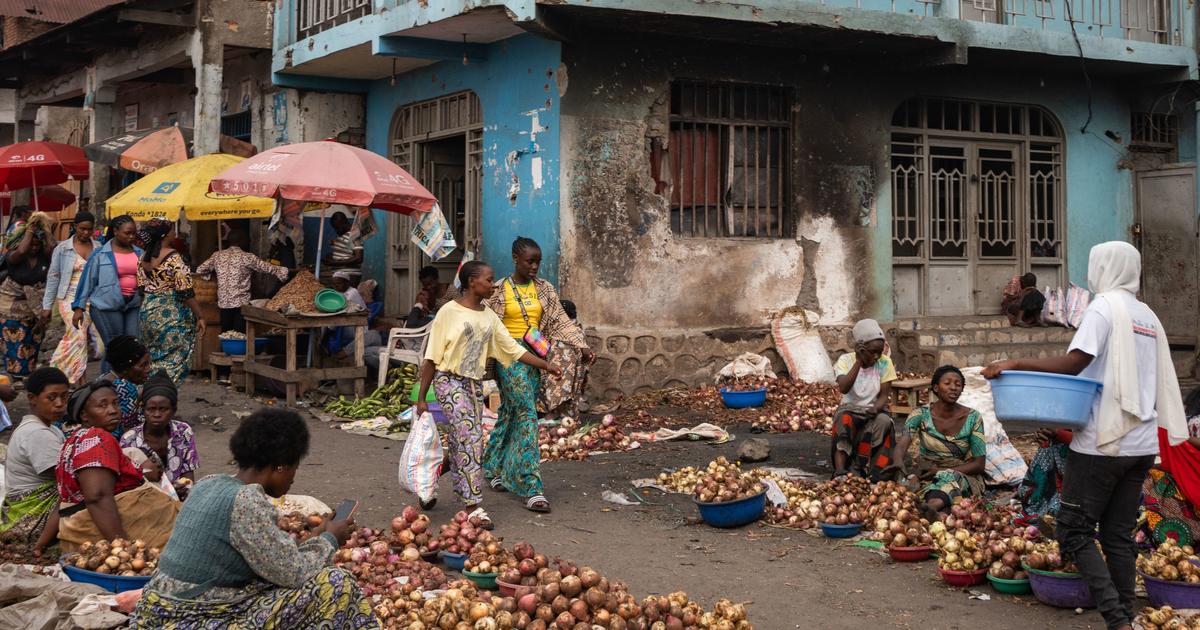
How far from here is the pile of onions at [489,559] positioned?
5250 millimetres

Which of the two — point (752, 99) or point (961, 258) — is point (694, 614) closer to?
point (752, 99)

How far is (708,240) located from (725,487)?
5552mm

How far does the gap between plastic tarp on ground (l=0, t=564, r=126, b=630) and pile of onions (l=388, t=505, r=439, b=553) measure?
4.92 ft

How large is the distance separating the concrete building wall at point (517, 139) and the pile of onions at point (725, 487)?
4.70m

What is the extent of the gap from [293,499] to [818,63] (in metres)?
8.06

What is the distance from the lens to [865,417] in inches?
286

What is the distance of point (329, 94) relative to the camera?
1427 cm

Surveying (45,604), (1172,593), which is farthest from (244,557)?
(1172,593)

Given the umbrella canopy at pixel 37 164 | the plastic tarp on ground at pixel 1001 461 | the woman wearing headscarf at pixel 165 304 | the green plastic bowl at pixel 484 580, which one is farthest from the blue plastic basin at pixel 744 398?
the umbrella canopy at pixel 37 164

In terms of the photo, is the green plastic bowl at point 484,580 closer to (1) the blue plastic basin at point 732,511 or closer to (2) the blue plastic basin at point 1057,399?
(1) the blue plastic basin at point 732,511

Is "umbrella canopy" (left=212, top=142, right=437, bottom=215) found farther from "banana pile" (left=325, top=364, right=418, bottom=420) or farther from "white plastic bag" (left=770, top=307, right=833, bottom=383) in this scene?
"white plastic bag" (left=770, top=307, right=833, bottom=383)

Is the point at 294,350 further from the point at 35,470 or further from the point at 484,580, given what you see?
the point at 484,580

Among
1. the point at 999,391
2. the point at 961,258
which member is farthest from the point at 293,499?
the point at 961,258

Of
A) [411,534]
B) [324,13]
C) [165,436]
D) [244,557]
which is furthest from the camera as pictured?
[324,13]
